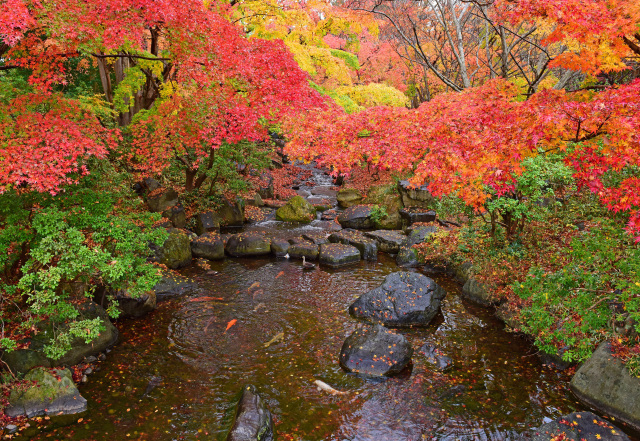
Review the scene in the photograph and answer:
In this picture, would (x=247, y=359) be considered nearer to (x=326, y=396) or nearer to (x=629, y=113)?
(x=326, y=396)

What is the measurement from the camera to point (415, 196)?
17.7 m

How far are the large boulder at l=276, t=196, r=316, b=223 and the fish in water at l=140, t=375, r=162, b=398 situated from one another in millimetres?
11809

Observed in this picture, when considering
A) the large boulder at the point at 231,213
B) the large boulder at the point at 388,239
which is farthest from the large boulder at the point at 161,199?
the large boulder at the point at 388,239

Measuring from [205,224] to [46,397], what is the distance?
991 centimetres

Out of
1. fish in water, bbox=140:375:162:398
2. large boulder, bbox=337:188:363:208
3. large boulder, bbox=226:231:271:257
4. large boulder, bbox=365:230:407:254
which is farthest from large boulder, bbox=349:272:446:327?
large boulder, bbox=337:188:363:208

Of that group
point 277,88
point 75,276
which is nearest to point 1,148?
point 75,276

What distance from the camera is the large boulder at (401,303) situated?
933 centimetres

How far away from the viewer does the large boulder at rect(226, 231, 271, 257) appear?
14008mm

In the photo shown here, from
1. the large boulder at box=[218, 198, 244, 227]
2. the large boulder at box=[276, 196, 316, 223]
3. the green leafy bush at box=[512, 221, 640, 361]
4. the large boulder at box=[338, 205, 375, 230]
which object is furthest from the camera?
the large boulder at box=[276, 196, 316, 223]

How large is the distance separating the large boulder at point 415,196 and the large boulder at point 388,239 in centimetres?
272

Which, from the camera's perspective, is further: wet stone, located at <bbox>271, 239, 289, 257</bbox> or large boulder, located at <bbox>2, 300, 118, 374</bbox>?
wet stone, located at <bbox>271, 239, 289, 257</bbox>

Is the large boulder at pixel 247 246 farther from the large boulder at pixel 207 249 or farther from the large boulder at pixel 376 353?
the large boulder at pixel 376 353

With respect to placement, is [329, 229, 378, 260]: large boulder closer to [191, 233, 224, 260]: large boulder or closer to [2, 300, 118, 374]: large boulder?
[191, 233, 224, 260]: large boulder

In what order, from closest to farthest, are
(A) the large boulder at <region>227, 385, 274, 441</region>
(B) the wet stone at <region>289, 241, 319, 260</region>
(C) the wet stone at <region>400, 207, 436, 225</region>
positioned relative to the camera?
1. (A) the large boulder at <region>227, 385, 274, 441</region>
2. (B) the wet stone at <region>289, 241, 319, 260</region>
3. (C) the wet stone at <region>400, 207, 436, 225</region>
